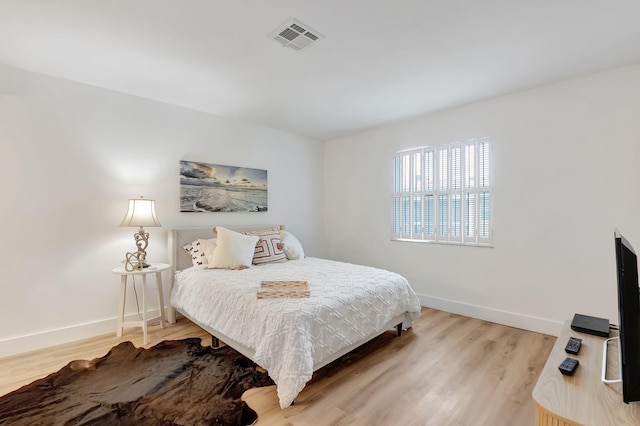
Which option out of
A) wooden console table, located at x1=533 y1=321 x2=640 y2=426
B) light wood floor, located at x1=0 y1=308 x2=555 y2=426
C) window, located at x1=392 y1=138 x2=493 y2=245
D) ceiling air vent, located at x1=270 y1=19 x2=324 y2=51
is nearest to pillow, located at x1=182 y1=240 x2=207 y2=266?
light wood floor, located at x1=0 y1=308 x2=555 y2=426

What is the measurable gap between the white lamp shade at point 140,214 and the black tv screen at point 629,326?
3.23 m

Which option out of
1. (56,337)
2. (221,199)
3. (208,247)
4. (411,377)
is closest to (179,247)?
(208,247)

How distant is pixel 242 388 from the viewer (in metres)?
1.96

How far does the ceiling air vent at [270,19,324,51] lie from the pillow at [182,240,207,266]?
7.29 feet

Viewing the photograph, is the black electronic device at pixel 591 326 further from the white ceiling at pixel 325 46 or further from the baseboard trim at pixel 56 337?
the baseboard trim at pixel 56 337

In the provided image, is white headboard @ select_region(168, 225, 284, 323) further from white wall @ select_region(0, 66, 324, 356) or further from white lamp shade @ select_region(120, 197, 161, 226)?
white lamp shade @ select_region(120, 197, 161, 226)

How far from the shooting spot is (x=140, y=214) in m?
2.82

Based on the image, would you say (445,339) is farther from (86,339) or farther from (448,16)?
(86,339)

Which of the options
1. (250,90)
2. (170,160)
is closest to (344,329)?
(250,90)

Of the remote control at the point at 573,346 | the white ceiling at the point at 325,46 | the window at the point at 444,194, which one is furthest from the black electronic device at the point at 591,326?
the white ceiling at the point at 325,46

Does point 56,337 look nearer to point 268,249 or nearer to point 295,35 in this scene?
point 268,249

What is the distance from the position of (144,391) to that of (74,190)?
6.51 feet

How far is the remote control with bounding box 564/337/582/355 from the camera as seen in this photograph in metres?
1.24

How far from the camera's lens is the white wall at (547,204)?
248 cm
